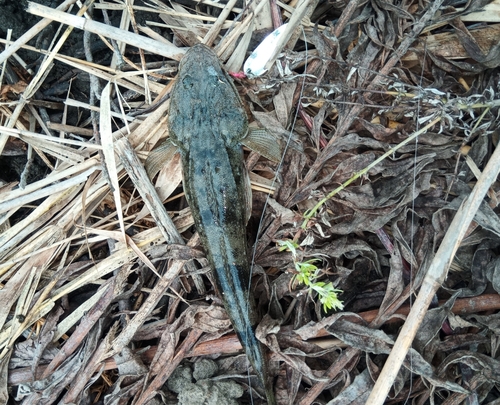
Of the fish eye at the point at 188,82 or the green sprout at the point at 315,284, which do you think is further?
the fish eye at the point at 188,82

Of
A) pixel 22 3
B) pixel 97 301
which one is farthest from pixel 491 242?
pixel 22 3

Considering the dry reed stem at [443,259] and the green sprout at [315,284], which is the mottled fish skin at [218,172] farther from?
the dry reed stem at [443,259]

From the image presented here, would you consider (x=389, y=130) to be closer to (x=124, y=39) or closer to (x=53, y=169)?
(x=124, y=39)

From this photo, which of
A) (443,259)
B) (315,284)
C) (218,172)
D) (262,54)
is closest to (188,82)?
(262,54)

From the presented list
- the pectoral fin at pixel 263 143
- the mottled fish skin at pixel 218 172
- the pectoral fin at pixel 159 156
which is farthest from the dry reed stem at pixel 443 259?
the pectoral fin at pixel 159 156

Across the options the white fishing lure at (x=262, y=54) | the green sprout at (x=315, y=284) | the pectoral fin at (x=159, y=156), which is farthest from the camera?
the pectoral fin at (x=159, y=156)

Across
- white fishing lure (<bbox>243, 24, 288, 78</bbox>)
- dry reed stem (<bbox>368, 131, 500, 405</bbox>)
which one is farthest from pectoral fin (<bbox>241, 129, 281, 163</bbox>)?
dry reed stem (<bbox>368, 131, 500, 405</bbox>)

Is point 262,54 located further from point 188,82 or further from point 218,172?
point 218,172
